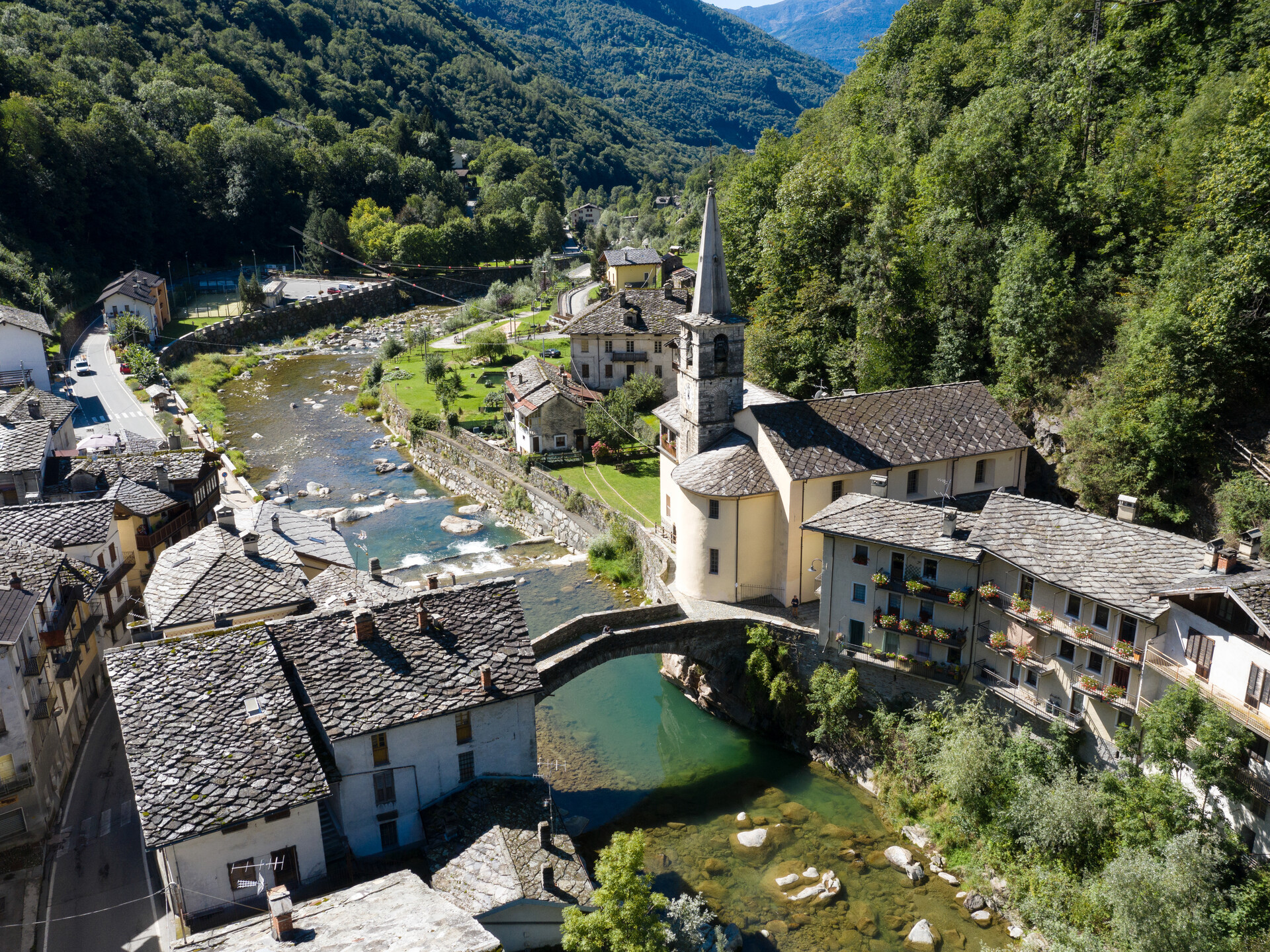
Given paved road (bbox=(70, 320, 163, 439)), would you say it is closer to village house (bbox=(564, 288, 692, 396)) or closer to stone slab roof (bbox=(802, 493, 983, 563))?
village house (bbox=(564, 288, 692, 396))

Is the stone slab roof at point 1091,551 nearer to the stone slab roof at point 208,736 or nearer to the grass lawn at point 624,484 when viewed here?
the stone slab roof at point 208,736

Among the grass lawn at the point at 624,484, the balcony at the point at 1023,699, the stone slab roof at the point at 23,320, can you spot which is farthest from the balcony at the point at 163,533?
the stone slab roof at the point at 23,320

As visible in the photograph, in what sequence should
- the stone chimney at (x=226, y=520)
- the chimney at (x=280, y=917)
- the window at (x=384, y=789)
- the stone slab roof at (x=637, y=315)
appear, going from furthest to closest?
the stone slab roof at (x=637, y=315), the stone chimney at (x=226, y=520), the window at (x=384, y=789), the chimney at (x=280, y=917)

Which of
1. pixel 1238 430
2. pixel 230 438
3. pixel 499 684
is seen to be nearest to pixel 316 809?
pixel 499 684

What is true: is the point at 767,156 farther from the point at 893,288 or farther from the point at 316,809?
the point at 316,809

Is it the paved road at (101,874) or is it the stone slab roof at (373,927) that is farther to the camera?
the paved road at (101,874)

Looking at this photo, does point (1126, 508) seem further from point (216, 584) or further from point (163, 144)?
point (163, 144)
